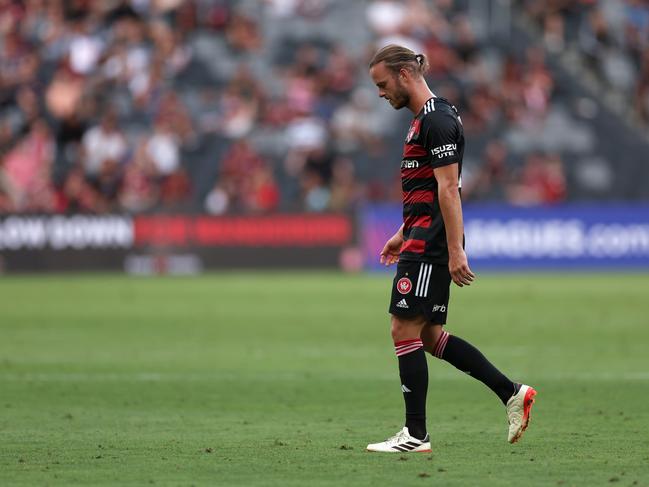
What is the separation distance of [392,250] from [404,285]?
683 mm

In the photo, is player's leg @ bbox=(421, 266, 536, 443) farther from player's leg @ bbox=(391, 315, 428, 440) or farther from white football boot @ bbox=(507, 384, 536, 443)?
player's leg @ bbox=(391, 315, 428, 440)

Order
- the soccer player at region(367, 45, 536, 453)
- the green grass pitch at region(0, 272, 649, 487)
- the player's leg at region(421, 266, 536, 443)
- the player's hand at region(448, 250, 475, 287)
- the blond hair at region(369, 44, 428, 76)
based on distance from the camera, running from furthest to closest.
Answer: the player's leg at region(421, 266, 536, 443) → the blond hair at region(369, 44, 428, 76) → the soccer player at region(367, 45, 536, 453) → the player's hand at region(448, 250, 475, 287) → the green grass pitch at region(0, 272, 649, 487)

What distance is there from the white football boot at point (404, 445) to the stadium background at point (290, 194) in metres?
2.70

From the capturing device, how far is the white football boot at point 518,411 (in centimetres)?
754

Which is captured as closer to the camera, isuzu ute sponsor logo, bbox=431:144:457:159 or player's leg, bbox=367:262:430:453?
isuzu ute sponsor logo, bbox=431:144:457:159

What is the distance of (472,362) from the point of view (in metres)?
7.63

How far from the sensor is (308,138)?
29703mm

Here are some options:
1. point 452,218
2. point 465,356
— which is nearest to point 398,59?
point 452,218

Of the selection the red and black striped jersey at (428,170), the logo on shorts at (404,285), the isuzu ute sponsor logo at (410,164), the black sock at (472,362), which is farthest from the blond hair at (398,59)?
the black sock at (472,362)

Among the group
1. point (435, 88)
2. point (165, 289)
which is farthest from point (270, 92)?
point (165, 289)

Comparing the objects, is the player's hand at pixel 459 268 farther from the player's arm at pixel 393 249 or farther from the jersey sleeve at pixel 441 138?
the player's arm at pixel 393 249

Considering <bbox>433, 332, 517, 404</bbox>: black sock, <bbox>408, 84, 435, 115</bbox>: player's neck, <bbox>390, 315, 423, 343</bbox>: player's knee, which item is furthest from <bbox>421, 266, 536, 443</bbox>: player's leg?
<bbox>408, 84, 435, 115</bbox>: player's neck

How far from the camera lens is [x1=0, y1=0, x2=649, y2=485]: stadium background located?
43.3ft

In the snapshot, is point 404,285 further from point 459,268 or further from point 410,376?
point 410,376
